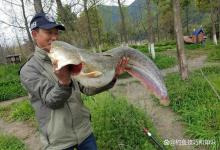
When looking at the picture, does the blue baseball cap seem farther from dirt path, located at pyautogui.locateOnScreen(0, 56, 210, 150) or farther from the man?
dirt path, located at pyautogui.locateOnScreen(0, 56, 210, 150)

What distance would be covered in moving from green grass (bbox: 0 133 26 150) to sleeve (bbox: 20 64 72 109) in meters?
4.61

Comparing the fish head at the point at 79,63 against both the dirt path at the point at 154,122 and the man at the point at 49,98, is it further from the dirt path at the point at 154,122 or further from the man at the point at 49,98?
the dirt path at the point at 154,122

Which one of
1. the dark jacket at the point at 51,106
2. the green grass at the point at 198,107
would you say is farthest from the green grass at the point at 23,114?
the dark jacket at the point at 51,106

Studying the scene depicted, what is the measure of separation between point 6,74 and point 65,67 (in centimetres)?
1738

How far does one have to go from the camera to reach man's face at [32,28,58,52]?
2.45 m

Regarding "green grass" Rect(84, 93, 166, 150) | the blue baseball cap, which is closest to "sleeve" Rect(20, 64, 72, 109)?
the blue baseball cap

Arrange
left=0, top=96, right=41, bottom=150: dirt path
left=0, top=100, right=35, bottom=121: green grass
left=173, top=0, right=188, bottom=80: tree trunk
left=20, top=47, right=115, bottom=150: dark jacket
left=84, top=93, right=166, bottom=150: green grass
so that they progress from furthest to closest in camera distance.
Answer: left=0, top=100, right=35, bottom=121: green grass
left=173, top=0, right=188, bottom=80: tree trunk
left=0, top=96, right=41, bottom=150: dirt path
left=84, top=93, right=166, bottom=150: green grass
left=20, top=47, right=115, bottom=150: dark jacket

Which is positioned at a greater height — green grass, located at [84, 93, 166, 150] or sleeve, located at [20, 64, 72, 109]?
sleeve, located at [20, 64, 72, 109]

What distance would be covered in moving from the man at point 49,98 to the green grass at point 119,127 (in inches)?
94.7

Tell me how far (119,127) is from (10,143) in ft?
9.55

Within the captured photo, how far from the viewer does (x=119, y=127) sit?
17.0 feet

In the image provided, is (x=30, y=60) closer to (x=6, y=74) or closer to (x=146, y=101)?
(x=146, y=101)

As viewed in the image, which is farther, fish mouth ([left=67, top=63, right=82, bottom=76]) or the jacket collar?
the jacket collar

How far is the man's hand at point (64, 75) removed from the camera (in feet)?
6.42
